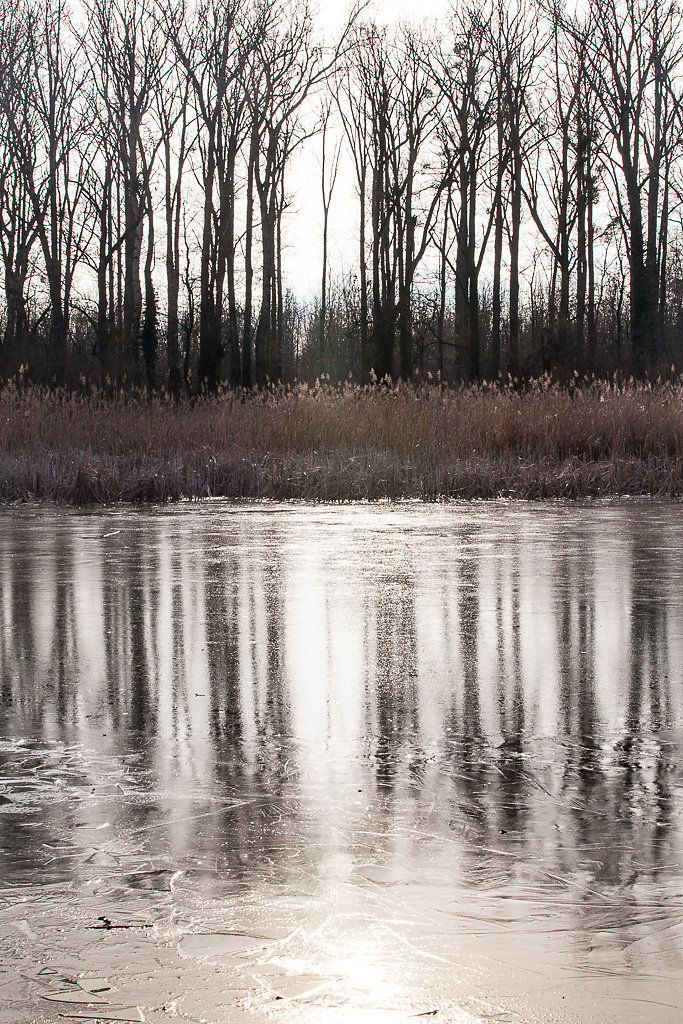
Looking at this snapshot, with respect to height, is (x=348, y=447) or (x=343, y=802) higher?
(x=348, y=447)

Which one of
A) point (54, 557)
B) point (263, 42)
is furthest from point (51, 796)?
point (263, 42)

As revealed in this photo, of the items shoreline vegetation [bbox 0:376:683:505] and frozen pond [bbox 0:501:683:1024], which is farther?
shoreline vegetation [bbox 0:376:683:505]

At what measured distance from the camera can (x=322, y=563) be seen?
6598 millimetres

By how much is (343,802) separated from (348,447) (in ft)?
35.0

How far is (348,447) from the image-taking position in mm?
13148

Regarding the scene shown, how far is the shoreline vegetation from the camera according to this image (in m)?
11.7

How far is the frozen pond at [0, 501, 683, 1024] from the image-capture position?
1771 mm

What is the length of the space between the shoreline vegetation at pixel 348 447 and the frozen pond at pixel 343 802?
6.03 m

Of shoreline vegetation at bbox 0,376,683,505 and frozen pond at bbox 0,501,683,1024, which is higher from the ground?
shoreline vegetation at bbox 0,376,683,505

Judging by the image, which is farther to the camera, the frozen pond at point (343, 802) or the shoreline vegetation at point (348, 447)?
the shoreline vegetation at point (348, 447)

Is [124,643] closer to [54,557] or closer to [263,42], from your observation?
[54,557]

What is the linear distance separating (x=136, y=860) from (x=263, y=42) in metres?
29.0

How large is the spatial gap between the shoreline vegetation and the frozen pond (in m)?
6.03

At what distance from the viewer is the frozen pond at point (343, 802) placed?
177 cm
